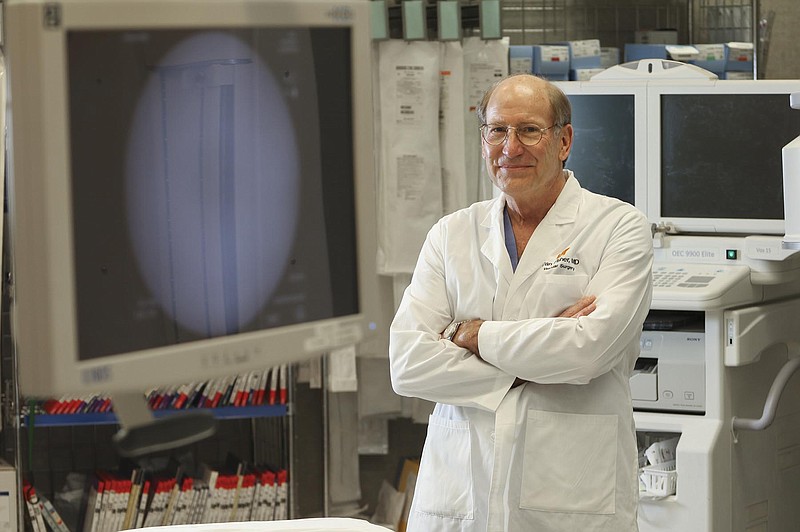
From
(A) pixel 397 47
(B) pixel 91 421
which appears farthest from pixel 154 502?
(A) pixel 397 47

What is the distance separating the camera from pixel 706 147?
3717 millimetres

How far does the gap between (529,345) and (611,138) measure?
1509 millimetres

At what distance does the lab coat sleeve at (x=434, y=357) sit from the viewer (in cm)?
257

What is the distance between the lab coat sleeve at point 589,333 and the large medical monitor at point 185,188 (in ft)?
4.18

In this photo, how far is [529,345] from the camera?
2498 mm

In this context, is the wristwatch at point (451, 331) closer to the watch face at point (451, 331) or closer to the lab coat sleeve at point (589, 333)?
the watch face at point (451, 331)

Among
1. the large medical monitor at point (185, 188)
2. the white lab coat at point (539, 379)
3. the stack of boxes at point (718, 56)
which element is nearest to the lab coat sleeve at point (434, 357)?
the white lab coat at point (539, 379)

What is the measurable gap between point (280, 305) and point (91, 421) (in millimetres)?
3175

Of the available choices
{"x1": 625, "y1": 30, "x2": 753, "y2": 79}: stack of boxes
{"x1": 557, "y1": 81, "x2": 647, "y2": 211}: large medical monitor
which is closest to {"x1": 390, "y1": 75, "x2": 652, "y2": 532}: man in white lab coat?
{"x1": 557, "y1": 81, "x2": 647, "y2": 211}: large medical monitor

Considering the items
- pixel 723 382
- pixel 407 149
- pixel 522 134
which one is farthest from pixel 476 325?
pixel 407 149

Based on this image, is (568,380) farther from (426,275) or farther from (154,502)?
(154,502)

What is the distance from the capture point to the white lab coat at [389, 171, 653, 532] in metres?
2.53

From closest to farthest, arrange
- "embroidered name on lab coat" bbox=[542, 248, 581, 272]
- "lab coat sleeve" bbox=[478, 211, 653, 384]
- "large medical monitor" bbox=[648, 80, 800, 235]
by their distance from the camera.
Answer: "lab coat sleeve" bbox=[478, 211, 653, 384] < "embroidered name on lab coat" bbox=[542, 248, 581, 272] < "large medical monitor" bbox=[648, 80, 800, 235]

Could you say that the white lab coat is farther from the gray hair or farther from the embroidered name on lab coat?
the gray hair
